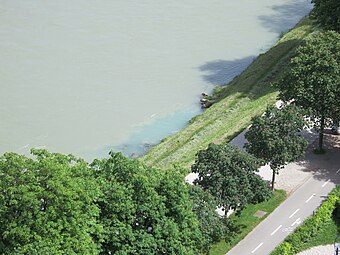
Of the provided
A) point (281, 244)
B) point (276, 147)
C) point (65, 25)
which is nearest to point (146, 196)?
point (281, 244)

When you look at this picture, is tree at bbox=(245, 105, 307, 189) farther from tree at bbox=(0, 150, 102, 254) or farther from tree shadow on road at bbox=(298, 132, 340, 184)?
tree at bbox=(0, 150, 102, 254)

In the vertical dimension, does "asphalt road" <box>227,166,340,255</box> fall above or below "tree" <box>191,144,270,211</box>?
below

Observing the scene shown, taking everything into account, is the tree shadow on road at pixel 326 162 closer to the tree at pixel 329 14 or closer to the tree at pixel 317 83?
the tree at pixel 317 83

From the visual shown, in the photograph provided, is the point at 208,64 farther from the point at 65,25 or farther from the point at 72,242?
the point at 72,242

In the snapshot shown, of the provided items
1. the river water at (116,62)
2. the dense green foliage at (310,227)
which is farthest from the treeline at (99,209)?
the river water at (116,62)

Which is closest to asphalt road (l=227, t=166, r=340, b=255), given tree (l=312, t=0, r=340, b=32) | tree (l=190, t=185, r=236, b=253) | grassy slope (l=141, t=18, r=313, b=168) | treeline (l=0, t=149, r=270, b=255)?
tree (l=190, t=185, r=236, b=253)

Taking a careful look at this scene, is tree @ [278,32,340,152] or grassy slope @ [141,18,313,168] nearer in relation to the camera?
tree @ [278,32,340,152]

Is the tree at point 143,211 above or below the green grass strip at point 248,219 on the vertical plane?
above
